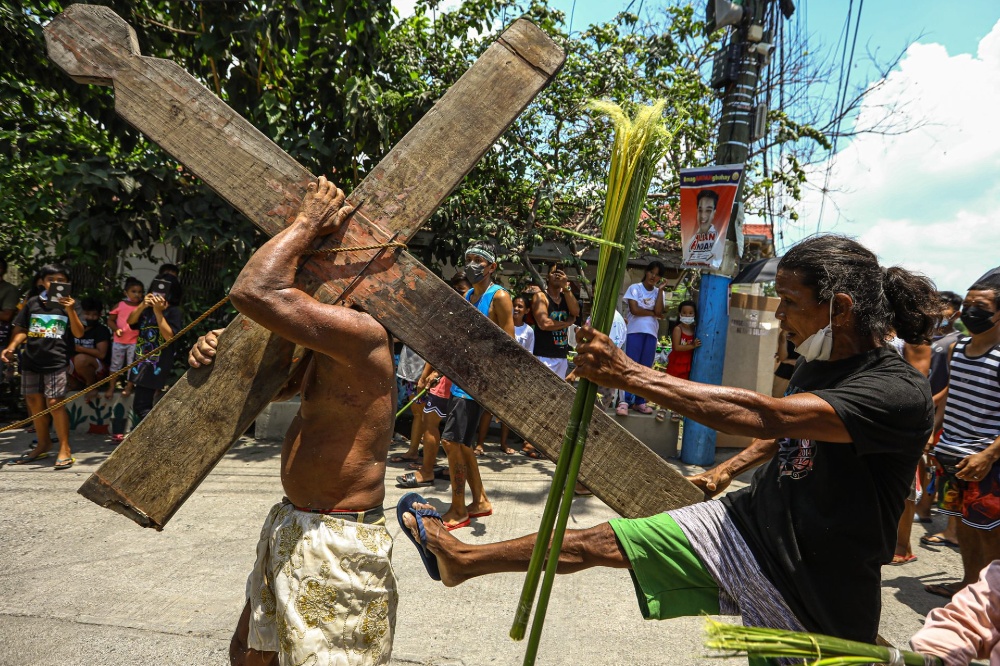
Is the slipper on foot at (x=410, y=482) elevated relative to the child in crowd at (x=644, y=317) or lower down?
lower down

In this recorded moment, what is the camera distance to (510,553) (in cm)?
212

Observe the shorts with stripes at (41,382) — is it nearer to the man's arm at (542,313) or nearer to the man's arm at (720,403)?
the man's arm at (542,313)

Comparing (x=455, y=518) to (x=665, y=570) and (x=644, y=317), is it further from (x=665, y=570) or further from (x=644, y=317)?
(x=644, y=317)

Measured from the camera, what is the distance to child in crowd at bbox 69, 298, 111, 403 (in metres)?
7.14

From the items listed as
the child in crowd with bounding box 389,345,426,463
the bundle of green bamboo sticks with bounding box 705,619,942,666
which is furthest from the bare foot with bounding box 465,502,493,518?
the bundle of green bamboo sticks with bounding box 705,619,942,666

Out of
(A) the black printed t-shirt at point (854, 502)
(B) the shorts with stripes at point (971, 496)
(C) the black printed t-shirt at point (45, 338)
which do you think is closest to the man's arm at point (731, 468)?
(A) the black printed t-shirt at point (854, 502)

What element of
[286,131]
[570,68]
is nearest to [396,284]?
[286,131]

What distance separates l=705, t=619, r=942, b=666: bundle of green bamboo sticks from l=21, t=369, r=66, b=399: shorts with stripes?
6540mm

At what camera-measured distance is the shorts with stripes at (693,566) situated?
197 cm

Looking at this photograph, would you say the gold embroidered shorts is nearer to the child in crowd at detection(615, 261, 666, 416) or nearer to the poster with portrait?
the poster with portrait

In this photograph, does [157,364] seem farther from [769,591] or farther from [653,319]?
[769,591]

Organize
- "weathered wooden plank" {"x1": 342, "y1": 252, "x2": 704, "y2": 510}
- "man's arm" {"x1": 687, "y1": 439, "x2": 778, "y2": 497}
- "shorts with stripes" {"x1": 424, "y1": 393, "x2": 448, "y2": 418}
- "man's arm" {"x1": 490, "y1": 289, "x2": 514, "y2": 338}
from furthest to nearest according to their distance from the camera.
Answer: "shorts with stripes" {"x1": 424, "y1": 393, "x2": 448, "y2": 418}
"man's arm" {"x1": 490, "y1": 289, "x2": 514, "y2": 338}
"man's arm" {"x1": 687, "y1": 439, "x2": 778, "y2": 497}
"weathered wooden plank" {"x1": 342, "y1": 252, "x2": 704, "y2": 510}

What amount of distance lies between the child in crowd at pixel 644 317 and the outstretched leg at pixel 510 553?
528 cm

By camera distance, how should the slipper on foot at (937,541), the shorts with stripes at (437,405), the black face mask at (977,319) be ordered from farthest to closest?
the shorts with stripes at (437,405)
the slipper on foot at (937,541)
the black face mask at (977,319)
